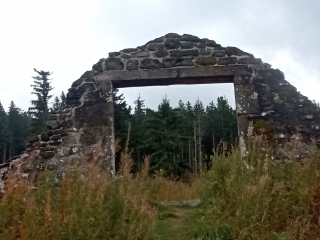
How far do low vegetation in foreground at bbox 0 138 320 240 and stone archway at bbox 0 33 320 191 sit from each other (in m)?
2.36

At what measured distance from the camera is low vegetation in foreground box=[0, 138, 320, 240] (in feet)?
11.1

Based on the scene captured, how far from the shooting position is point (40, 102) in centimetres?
4097

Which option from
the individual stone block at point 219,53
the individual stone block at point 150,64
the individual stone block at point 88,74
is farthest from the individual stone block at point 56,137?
the individual stone block at point 219,53

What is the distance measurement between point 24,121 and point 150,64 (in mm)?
53387

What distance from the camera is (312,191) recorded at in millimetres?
3914

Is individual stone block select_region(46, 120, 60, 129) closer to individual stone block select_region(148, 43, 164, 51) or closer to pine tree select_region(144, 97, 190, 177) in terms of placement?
individual stone block select_region(148, 43, 164, 51)

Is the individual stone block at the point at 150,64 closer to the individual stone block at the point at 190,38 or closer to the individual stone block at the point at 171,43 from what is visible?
the individual stone block at the point at 171,43

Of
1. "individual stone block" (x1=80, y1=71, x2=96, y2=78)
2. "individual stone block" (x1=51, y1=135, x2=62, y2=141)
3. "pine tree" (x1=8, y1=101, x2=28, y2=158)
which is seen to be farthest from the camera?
"pine tree" (x1=8, y1=101, x2=28, y2=158)

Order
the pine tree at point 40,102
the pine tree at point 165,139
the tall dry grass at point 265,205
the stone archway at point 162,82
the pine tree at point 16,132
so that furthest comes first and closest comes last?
1. the pine tree at point 16,132
2. the pine tree at point 40,102
3. the pine tree at point 165,139
4. the stone archway at point 162,82
5. the tall dry grass at point 265,205

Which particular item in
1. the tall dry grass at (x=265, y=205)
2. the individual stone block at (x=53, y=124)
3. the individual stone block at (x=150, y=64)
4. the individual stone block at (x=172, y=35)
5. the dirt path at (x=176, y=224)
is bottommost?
the dirt path at (x=176, y=224)

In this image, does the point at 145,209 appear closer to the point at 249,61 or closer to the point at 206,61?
the point at 206,61

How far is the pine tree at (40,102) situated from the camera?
37375 mm

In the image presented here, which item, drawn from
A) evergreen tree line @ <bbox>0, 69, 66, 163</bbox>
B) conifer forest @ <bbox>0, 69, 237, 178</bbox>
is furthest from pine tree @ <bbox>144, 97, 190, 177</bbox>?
evergreen tree line @ <bbox>0, 69, 66, 163</bbox>

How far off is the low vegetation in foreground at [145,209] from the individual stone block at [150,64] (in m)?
3.01
